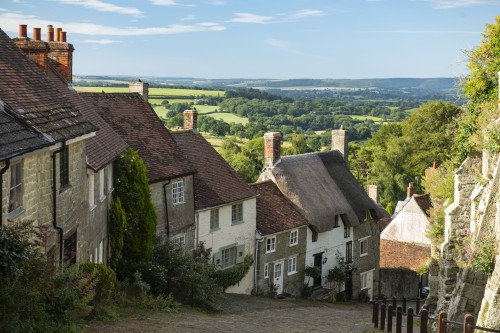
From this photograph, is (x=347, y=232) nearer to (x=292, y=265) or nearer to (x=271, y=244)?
(x=292, y=265)

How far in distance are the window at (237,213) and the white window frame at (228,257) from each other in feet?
4.38

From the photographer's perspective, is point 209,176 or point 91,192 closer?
point 91,192

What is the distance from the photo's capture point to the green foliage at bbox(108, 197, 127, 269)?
959 inches

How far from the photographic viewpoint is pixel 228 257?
110 ft

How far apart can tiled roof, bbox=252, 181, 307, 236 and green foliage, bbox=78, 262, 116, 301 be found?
16.6 metres

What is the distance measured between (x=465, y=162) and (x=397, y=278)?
64.5ft

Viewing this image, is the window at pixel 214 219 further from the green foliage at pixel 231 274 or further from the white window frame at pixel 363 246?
the white window frame at pixel 363 246

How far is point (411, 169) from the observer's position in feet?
235

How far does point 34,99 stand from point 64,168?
2.01 metres

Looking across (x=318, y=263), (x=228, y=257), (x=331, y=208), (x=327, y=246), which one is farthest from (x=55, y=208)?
(x=327, y=246)

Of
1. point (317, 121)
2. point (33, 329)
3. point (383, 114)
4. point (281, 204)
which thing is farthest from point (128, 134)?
point (383, 114)

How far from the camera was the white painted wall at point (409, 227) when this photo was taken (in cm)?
4566

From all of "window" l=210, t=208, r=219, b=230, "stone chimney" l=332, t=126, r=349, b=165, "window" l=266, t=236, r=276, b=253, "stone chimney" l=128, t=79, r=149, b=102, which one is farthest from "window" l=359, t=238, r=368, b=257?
"stone chimney" l=128, t=79, r=149, b=102

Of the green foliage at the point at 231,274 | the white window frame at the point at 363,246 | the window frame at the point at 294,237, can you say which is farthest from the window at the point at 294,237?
the white window frame at the point at 363,246
